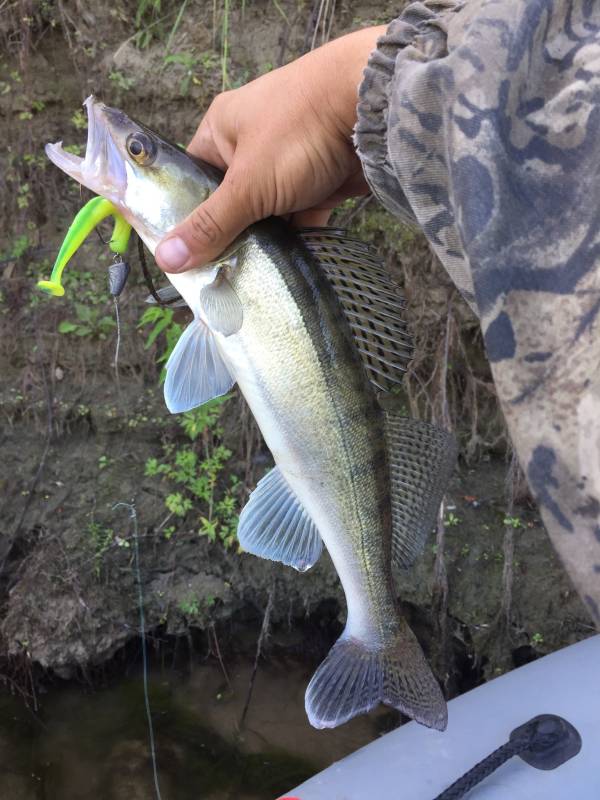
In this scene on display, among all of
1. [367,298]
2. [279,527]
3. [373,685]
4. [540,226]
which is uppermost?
[540,226]

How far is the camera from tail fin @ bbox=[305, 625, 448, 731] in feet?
5.13

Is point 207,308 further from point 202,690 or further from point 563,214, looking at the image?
point 202,690

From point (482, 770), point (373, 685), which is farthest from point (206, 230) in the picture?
point (482, 770)

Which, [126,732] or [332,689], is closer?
[332,689]

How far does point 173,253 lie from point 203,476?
2502 mm

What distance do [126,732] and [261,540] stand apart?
7.94 ft

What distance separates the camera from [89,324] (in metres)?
4.09

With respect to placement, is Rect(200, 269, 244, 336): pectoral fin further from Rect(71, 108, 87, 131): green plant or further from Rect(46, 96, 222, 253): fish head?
Rect(71, 108, 87, 131): green plant

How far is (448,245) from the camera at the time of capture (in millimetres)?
1175

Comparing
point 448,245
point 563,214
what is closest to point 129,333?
point 448,245

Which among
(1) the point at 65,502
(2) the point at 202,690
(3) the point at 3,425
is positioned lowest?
(2) the point at 202,690

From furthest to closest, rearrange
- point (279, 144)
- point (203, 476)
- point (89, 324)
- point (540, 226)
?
1. point (89, 324)
2. point (203, 476)
3. point (279, 144)
4. point (540, 226)

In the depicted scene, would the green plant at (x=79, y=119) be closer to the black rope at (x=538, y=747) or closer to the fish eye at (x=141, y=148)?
the fish eye at (x=141, y=148)

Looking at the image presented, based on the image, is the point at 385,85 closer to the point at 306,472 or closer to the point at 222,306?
the point at 222,306
